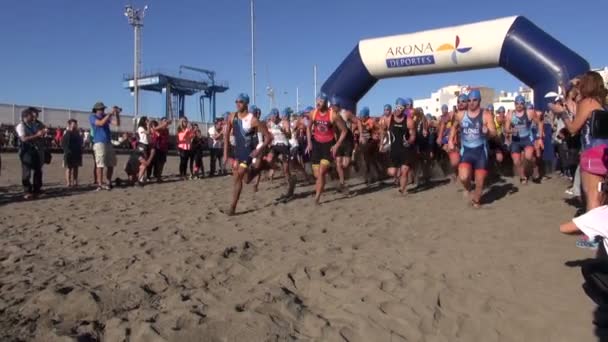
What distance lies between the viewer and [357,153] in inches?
424

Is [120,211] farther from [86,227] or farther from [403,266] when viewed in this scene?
[403,266]

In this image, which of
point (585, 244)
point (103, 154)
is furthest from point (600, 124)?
point (103, 154)

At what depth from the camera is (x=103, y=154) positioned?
9367 mm

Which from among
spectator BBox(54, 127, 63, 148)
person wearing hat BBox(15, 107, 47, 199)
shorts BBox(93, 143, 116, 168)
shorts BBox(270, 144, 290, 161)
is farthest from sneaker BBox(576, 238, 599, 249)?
spectator BBox(54, 127, 63, 148)

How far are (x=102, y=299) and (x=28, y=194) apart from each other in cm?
614

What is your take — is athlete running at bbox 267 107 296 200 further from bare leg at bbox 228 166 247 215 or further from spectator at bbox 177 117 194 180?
spectator at bbox 177 117 194 180

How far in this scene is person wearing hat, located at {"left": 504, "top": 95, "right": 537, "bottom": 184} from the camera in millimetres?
8829

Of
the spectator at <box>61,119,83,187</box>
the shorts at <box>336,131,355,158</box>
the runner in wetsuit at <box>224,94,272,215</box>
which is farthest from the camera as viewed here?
the spectator at <box>61,119,83,187</box>

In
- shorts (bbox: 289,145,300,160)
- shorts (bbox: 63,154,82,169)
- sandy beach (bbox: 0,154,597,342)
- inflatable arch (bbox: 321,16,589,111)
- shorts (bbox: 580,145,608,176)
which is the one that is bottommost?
sandy beach (bbox: 0,154,597,342)

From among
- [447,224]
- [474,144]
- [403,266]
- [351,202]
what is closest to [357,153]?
[351,202]

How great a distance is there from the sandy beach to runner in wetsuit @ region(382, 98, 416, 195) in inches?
66.9

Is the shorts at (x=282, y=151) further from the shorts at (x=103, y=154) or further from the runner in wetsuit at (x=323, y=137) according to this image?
the shorts at (x=103, y=154)

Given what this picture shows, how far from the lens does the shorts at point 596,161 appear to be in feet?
13.0

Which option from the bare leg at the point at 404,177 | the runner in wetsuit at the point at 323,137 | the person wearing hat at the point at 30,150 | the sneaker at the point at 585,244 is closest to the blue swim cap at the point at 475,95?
the bare leg at the point at 404,177
